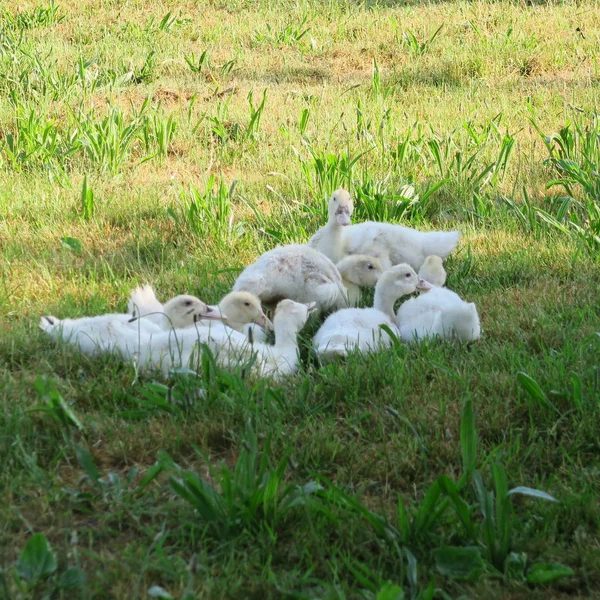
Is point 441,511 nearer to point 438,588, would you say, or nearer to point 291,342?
point 438,588

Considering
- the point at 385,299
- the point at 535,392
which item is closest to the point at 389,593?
the point at 535,392

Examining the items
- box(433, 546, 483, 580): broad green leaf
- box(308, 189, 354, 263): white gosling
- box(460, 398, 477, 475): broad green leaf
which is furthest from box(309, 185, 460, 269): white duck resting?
box(433, 546, 483, 580): broad green leaf

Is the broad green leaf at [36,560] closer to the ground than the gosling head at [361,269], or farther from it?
farther from it

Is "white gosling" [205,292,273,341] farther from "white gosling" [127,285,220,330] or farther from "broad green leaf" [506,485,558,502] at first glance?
"broad green leaf" [506,485,558,502]

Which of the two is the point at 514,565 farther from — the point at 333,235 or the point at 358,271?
the point at 333,235

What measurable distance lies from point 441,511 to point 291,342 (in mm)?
1689

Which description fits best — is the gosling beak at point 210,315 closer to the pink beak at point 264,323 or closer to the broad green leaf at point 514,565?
the pink beak at point 264,323

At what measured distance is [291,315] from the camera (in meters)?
4.27

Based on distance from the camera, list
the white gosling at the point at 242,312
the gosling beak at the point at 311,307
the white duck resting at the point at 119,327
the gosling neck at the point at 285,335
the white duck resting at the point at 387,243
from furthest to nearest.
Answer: the white duck resting at the point at 387,243 < the gosling beak at the point at 311,307 < the white gosling at the point at 242,312 < the gosling neck at the point at 285,335 < the white duck resting at the point at 119,327

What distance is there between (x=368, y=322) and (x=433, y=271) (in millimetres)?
791

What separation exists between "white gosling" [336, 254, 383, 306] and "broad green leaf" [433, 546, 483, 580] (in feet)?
8.42

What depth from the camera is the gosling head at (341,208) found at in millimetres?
5071

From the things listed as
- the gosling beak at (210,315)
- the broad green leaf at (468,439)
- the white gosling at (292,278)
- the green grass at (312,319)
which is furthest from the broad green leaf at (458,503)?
the white gosling at (292,278)

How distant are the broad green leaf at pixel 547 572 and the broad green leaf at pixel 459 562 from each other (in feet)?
0.48
